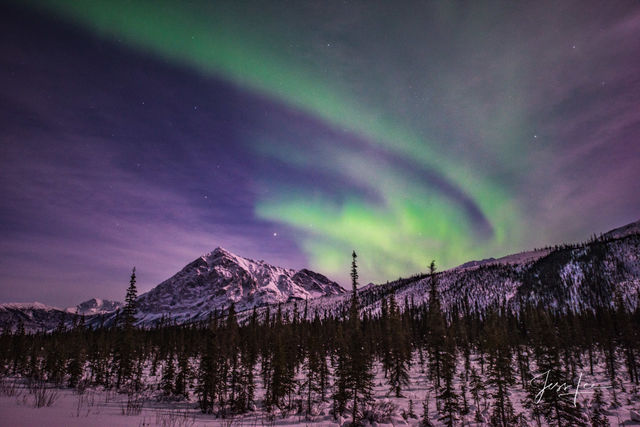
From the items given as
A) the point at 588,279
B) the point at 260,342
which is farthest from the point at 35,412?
the point at 588,279

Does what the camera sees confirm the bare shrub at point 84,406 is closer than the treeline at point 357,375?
Yes

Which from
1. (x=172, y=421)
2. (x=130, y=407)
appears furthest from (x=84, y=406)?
(x=172, y=421)

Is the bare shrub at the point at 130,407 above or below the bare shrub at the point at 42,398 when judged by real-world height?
below

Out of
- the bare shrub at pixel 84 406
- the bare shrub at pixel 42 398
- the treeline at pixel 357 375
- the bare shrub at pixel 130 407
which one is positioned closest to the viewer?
the bare shrub at pixel 84 406

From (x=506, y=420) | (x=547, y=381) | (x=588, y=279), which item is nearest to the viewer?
(x=547, y=381)

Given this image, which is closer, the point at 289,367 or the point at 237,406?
the point at 237,406

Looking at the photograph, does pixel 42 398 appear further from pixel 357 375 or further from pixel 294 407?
pixel 294 407

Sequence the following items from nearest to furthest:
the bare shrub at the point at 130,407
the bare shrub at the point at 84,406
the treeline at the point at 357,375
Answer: the bare shrub at the point at 84,406
the bare shrub at the point at 130,407
the treeline at the point at 357,375

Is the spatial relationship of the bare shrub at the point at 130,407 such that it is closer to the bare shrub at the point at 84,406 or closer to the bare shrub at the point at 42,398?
the bare shrub at the point at 84,406

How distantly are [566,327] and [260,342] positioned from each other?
62370mm

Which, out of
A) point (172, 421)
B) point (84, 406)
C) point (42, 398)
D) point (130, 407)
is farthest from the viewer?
point (130, 407)

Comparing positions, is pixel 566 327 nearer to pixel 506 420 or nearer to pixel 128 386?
pixel 506 420

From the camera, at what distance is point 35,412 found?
1141cm

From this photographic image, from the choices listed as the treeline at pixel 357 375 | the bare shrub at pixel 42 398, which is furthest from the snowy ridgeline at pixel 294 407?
the treeline at pixel 357 375
